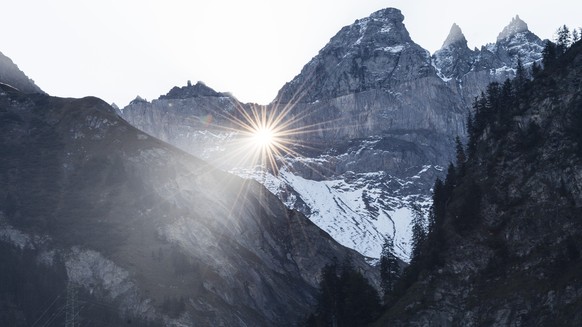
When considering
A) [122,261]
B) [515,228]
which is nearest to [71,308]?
[122,261]

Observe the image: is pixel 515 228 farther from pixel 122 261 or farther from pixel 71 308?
pixel 122 261

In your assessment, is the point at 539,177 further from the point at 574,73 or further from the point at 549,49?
the point at 549,49

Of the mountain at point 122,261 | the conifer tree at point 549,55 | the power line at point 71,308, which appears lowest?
the power line at point 71,308

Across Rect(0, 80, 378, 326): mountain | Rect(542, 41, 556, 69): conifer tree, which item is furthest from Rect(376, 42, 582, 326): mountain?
Rect(0, 80, 378, 326): mountain

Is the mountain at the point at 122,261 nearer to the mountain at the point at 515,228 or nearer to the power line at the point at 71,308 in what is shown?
the power line at the point at 71,308

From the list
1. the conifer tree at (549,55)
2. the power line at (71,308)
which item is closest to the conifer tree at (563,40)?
the conifer tree at (549,55)

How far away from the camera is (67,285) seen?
155625 mm

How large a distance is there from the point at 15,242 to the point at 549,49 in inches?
4800

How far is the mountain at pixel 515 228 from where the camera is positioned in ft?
321

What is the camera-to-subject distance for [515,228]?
110500 millimetres

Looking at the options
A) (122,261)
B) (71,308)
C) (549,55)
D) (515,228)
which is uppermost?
(549,55)

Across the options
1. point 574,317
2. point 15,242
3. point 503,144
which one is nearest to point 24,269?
point 15,242

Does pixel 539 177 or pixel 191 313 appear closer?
pixel 539 177

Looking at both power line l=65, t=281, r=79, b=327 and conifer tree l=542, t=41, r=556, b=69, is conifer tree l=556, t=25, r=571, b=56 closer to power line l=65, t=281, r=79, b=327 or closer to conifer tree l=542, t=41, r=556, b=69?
conifer tree l=542, t=41, r=556, b=69
